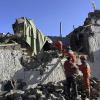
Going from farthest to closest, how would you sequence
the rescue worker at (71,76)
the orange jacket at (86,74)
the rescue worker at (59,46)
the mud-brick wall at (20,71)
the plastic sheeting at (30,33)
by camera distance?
the plastic sheeting at (30,33)
the rescue worker at (59,46)
the mud-brick wall at (20,71)
the orange jacket at (86,74)
the rescue worker at (71,76)

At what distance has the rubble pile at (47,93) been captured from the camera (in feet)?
50.7

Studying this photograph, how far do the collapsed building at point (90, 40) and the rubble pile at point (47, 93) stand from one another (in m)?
2.40

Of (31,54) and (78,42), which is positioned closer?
(31,54)

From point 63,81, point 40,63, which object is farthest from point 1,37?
point 63,81

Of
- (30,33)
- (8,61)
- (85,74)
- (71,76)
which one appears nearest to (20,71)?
(8,61)

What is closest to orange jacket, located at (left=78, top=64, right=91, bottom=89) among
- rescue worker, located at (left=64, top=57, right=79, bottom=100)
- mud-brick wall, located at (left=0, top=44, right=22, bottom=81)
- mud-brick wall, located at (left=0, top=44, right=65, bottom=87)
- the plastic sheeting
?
rescue worker, located at (left=64, top=57, right=79, bottom=100)

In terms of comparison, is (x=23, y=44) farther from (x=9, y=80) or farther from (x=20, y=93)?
(x=20, y=93)

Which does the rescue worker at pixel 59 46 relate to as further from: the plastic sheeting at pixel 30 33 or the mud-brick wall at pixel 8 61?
the mud-brick wall at pixel 8 61

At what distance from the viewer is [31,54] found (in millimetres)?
18688

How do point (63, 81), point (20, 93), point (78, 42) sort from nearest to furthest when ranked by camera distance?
point (20, 93) → point (63, 81) → point (78, 42)

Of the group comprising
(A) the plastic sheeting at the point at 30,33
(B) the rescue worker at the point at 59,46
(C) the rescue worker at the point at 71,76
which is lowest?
(C) the rescue worker at the point at 71,76

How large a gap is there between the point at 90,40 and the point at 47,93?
4838 millimetres

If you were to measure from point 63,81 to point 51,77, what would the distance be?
70 cm

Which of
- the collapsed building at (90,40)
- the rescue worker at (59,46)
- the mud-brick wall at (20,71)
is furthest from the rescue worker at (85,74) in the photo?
the collapsed building at (90,40)
